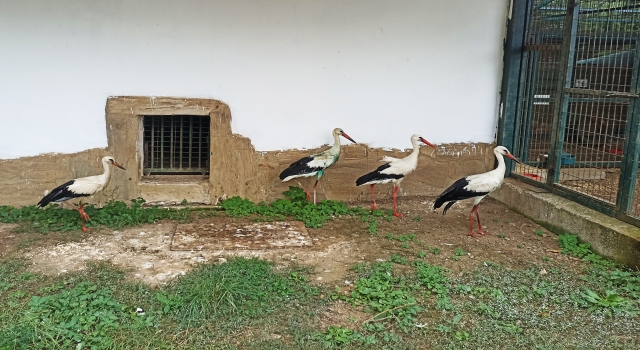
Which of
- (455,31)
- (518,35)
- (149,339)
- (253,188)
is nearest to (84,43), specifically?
(253,188)

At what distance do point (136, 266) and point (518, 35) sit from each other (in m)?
4.67

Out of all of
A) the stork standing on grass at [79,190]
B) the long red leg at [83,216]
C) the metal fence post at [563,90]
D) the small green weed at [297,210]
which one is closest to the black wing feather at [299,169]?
the small green weed at [297,210]

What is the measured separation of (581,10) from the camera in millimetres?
5453

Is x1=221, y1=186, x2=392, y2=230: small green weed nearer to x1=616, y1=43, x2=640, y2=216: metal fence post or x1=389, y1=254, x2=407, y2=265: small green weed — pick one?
x1=389, y1=254, x2=407, y2=265: small green weed

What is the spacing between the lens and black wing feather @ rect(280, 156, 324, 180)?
5.89 m

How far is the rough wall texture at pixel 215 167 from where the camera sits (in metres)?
5.77

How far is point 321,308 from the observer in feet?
12.4

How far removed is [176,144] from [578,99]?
4.37 m

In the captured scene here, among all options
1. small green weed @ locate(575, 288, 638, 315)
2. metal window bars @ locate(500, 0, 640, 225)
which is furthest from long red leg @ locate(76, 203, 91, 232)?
metal window bars @ locate(500, 0, 640, 225)

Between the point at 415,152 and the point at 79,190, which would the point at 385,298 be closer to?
the point at 415,152

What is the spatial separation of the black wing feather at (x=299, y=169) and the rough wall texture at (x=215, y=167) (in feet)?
0.71

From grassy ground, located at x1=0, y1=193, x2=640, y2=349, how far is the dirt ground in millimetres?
155

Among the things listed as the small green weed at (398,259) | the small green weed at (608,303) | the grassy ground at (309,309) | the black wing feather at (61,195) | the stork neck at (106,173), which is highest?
the stork neck at (106,173)

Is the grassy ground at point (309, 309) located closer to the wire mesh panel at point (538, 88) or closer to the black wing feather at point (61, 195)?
the black wing feather at point (61, 195)
